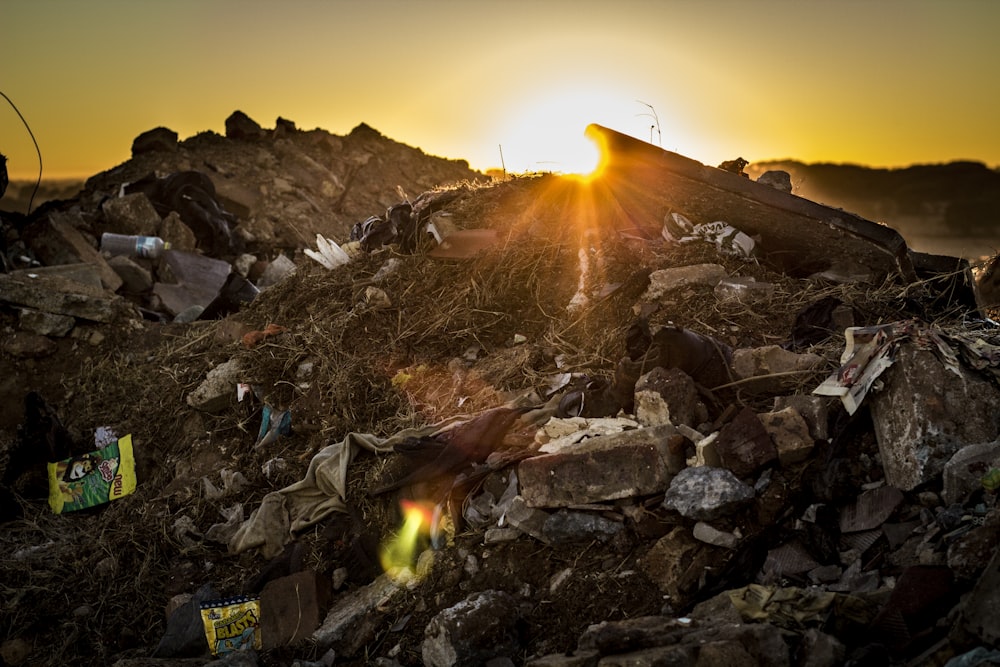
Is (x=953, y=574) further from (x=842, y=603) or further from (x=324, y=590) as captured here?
(x=324, y=590)

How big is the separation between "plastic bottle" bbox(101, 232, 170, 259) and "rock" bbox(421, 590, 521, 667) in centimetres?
706

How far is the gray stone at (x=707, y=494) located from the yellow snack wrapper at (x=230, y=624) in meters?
2.05

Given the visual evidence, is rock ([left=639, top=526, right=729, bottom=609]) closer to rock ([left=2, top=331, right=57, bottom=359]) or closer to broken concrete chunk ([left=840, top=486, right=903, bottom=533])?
broken concrete chunk ([left=840, top=486, right=903, bottom=533])

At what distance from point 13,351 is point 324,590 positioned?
419cm

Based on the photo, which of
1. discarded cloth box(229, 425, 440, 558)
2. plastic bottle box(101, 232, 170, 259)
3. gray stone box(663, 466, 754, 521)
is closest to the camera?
gray stone box(663, 466, 754, 521)

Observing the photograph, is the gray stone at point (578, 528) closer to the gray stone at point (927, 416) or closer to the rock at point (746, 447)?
the rock at point (746, 447)

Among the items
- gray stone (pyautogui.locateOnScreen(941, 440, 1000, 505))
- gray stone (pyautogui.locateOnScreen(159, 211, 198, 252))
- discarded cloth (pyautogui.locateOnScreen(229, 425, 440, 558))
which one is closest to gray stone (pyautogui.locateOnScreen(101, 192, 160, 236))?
gray stone (pyautogui.locateOnScreen(159, 211, 198, 252))

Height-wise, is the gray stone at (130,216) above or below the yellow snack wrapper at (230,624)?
above

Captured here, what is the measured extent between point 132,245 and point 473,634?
7430 mm

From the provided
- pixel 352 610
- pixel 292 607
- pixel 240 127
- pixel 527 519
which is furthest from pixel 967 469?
pixel 240 127

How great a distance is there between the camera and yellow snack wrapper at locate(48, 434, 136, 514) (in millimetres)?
4691

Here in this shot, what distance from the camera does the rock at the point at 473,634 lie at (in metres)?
2.66

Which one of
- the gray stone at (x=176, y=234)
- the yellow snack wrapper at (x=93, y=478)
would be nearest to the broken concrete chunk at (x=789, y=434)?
the yellow snack wrapper at (x=93, y=478)

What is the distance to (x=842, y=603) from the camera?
225cm
